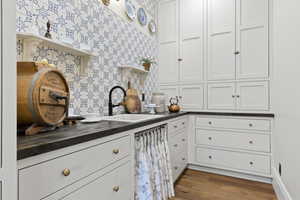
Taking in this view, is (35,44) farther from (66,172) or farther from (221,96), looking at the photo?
(221,96)

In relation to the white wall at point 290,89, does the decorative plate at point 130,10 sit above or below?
above

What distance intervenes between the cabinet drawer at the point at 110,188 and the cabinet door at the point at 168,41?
6.66ft

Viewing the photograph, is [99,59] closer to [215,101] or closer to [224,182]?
[215,101]

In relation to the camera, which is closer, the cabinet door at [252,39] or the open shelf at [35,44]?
the open shelf at [35,44]

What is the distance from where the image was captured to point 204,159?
2547 millimetres

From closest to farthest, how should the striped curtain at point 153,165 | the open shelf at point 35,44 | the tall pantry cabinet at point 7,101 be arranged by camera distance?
1. the tall pantry cabinet at point 7,101
2. the open shelf at point 35,44
3. the striped curtain at point 153,165

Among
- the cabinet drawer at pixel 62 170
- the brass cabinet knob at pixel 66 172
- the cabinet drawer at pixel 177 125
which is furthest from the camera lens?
the cabinet drawer at pixel 177 125

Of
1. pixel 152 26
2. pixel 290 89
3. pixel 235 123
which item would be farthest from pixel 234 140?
pixel 152 26

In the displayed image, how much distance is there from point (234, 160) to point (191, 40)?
1916 millimetres

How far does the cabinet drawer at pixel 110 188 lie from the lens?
847mm

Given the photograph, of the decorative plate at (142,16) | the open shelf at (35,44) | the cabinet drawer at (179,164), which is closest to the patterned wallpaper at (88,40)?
the open shelf at (35,44)

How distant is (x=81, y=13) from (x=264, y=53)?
2275 mm

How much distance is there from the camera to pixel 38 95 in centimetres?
80

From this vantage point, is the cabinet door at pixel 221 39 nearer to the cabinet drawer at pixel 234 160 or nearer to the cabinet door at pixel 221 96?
the cabinet door at pixel 221 96
